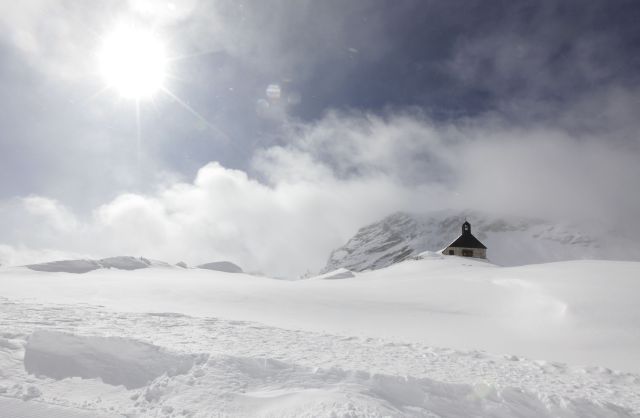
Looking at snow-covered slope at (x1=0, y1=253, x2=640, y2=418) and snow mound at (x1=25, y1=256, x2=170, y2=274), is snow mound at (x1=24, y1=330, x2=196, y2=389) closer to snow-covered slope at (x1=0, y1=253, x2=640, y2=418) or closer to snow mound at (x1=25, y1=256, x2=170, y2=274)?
snow-covered slope at (x1=0, y1=253, x2=640, y2=418)

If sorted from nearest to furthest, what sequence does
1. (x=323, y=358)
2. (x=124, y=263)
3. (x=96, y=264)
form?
(x=323, y=358) < (x=96, y=264) < (x=124, y=263)

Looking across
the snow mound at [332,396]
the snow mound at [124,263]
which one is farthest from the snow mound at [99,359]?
the snow mound at [124,263]

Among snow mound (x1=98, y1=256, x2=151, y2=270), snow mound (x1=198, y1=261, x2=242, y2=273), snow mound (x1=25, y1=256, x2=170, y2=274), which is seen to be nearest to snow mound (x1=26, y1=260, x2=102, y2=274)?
snow mound (x1=25, y1=256, x2=170, y2=274)

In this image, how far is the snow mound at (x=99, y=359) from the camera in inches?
233

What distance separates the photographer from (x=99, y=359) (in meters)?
6.37

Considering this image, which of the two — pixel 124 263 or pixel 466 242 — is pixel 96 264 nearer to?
pixel 124 263

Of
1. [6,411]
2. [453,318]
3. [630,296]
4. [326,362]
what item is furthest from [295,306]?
[630,296]

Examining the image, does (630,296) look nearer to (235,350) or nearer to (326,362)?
(326,362)

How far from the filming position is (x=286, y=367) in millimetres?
6504

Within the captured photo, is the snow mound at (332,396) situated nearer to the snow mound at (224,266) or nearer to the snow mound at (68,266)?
the snow mound at (68,266)

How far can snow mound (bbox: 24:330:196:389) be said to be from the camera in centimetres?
592

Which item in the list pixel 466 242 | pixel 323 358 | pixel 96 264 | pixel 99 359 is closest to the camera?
pixel 99 359

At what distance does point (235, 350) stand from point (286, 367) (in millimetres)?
1298

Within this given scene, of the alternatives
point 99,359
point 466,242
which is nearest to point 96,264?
point 99,359
